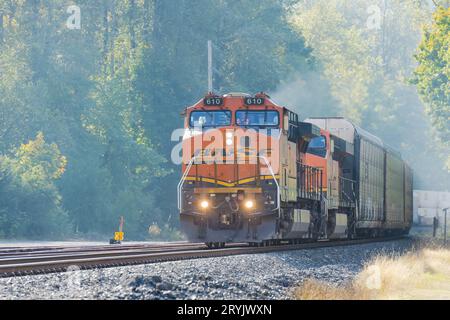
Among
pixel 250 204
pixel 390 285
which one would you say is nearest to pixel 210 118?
pixel 250 204

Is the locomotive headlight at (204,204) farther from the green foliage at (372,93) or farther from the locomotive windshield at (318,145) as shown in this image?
the green foliage at (372,93)

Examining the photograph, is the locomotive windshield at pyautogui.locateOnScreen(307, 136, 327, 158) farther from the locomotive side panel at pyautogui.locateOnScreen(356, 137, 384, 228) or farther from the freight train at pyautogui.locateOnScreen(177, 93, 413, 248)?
the locomotive side panel at pyautogui.locateOnScreen(356, 137, 384, 228)

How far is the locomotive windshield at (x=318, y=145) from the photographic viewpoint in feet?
104

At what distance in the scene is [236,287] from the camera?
51.0ft

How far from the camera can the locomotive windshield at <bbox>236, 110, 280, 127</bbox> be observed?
25750mm

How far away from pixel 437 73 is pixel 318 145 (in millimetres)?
35720

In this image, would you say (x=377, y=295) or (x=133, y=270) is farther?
(x=133, y=270)

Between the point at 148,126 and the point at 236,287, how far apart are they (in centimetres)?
4328

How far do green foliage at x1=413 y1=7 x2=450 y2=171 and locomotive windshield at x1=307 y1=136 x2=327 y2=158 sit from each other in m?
23.7

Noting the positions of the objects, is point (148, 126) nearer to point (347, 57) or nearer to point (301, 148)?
point (301, 148)

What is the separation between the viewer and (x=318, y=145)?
104 ft

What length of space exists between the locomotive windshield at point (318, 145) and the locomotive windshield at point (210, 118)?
6.32 metres

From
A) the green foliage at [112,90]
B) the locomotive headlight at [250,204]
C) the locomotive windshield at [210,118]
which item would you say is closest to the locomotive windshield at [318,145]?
the locomotive windshield at [210,118]
